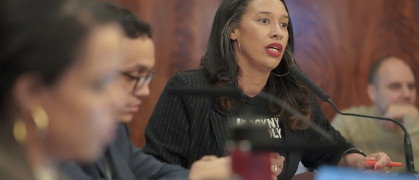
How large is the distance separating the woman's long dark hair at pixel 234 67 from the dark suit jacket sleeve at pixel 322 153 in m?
0.06

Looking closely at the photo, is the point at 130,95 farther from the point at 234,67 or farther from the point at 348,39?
the point at 348,39

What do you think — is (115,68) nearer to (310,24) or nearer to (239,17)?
(239,17)

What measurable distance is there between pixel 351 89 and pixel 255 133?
2783 millimetres

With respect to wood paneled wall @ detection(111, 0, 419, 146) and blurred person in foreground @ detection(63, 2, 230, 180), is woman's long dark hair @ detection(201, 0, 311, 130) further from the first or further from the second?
wood paneled wall @ detection(111, 0, 419, 146)

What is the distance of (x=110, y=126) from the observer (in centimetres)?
89

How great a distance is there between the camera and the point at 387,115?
3.03 meters

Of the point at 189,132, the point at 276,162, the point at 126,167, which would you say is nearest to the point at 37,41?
the point at 126,167

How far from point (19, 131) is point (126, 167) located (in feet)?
2.12

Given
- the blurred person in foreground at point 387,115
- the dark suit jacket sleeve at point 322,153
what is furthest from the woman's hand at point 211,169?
the blurred person in foreground at point 387,115

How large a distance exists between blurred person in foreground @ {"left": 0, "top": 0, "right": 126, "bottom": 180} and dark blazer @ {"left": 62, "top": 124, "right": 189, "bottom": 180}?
482mm

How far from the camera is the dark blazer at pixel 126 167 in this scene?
1.43m

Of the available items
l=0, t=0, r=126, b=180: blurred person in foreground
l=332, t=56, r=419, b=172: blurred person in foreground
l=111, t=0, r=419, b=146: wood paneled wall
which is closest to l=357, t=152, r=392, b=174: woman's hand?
l=332, t=56, r=419, b=172: blurred person in foreground

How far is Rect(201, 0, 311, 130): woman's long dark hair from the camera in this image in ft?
7.13

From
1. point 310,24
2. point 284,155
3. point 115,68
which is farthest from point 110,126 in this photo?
point 310,24
